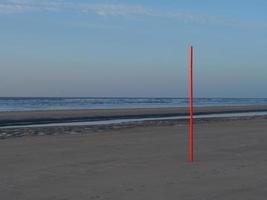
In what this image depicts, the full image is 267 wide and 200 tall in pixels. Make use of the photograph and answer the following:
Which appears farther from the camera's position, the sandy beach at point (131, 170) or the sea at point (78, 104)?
the sea at point (78, 104)

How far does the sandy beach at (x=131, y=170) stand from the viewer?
28.5 ft

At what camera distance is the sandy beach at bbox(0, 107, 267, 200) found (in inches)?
342

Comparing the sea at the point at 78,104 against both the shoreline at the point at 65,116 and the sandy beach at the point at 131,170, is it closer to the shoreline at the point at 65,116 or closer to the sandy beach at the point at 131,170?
the shoreline at the point at 65,116

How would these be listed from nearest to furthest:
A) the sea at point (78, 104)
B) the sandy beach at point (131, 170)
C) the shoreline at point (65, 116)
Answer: the sandy beach at point (131, 170)
the shoreline at point (65, 116)
the sea at point (78, 104)

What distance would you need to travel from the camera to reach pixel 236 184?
30.8ft

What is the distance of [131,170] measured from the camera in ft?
36.8

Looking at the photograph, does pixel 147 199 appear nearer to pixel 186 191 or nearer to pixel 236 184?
pixel 186 191

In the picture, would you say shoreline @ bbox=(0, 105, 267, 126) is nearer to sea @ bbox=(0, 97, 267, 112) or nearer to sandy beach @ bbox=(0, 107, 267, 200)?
sea @ bbox=(0, 97, 267, 112)

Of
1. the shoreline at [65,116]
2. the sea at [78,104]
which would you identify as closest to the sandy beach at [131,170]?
the shoreline at [65,116]

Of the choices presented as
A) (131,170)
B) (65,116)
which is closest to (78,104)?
(65,116)

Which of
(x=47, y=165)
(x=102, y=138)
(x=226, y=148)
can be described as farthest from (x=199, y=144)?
(x=47, y=165)

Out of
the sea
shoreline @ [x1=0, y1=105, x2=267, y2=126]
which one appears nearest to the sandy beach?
shoreline @ [x1=0, y1=105, x2=267, y2=126]

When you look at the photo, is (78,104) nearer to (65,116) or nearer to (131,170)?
(65,116)

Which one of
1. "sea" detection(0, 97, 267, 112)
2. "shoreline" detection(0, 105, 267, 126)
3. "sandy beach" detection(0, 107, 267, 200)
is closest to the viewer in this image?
"sandy beach" detection(0, 107, 267, 200)
